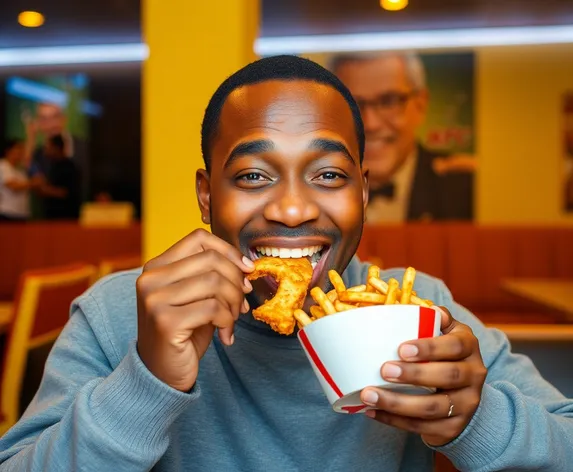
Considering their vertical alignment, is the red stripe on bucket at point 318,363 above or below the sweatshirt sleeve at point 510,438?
above

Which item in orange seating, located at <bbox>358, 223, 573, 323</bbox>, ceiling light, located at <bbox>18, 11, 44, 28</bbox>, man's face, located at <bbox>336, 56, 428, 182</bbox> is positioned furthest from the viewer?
man's face, located at <bbox>336, 56, 428, 182</bbox>

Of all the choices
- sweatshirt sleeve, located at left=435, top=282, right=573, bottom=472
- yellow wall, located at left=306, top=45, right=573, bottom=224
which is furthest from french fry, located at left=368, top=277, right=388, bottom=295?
yellow wall, located at left=306, top=45, right=573, bottom=224

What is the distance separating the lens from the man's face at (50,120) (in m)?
9.44

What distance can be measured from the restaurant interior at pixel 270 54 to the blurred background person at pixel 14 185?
59 millimetres

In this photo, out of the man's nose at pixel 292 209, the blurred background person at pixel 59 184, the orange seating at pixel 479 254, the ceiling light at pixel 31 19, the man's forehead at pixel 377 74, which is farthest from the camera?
the blurred background person at pixel 59 184

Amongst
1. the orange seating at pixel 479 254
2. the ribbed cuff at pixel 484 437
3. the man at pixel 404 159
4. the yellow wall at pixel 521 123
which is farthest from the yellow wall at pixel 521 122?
the ribbed cuff at pixel 484 437

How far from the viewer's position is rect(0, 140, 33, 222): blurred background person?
8.86 meters

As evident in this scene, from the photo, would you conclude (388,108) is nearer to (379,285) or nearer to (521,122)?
(521,122)

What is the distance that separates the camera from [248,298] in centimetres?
108

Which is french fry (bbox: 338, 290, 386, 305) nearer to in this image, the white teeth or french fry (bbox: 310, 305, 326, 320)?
french fry (bbox: 310, 305, 326, 320)

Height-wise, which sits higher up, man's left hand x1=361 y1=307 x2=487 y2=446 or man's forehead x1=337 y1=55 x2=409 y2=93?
man's forehead x1=337 y1=55 x2=409 y2=93

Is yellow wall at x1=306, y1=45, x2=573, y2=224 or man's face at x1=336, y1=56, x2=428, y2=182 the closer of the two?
man's face at x1=336, y1=56, x2=428, y2=182

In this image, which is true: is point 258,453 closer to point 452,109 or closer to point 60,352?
point 60,352

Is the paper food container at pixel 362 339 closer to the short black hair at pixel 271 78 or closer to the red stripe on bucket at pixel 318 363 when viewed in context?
the red stripe on bucket at pixel 318 363
